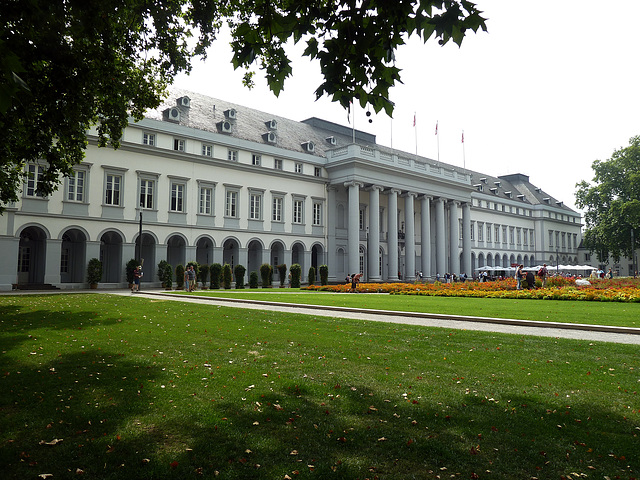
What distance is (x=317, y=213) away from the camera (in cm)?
5075

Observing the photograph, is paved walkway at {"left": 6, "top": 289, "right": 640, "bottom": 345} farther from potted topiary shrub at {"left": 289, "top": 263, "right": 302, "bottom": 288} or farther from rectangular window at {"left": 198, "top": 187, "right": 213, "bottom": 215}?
rectangular window at {"left": 198, "top": 187, "right": 213, "bottom": 215}

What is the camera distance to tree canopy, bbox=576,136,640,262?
5647cm

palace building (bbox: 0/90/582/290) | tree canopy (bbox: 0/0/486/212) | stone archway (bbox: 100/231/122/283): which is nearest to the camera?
tree canopy (bbox: 0/0/486/212)

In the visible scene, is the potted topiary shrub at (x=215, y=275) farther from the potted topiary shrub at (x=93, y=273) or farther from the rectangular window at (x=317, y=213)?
the rectangular window at (x=317, y=213)

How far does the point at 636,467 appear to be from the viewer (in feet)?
13.2

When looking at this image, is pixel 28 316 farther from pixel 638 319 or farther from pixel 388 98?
pixel 638 319

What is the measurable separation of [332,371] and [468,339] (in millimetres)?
4270

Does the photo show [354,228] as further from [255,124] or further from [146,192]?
[146,192]

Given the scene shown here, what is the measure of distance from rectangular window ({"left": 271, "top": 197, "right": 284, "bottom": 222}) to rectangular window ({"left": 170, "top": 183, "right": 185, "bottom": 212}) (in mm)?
9954

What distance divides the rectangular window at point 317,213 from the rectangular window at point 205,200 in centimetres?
1276

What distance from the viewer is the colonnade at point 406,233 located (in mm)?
48969

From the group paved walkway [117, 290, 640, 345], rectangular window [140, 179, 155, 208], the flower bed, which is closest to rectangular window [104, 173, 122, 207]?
rectangular window [140, 179, 155, 208]

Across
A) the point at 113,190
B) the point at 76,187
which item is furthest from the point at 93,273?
the point at 113,190

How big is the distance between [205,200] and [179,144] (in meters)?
5.50
